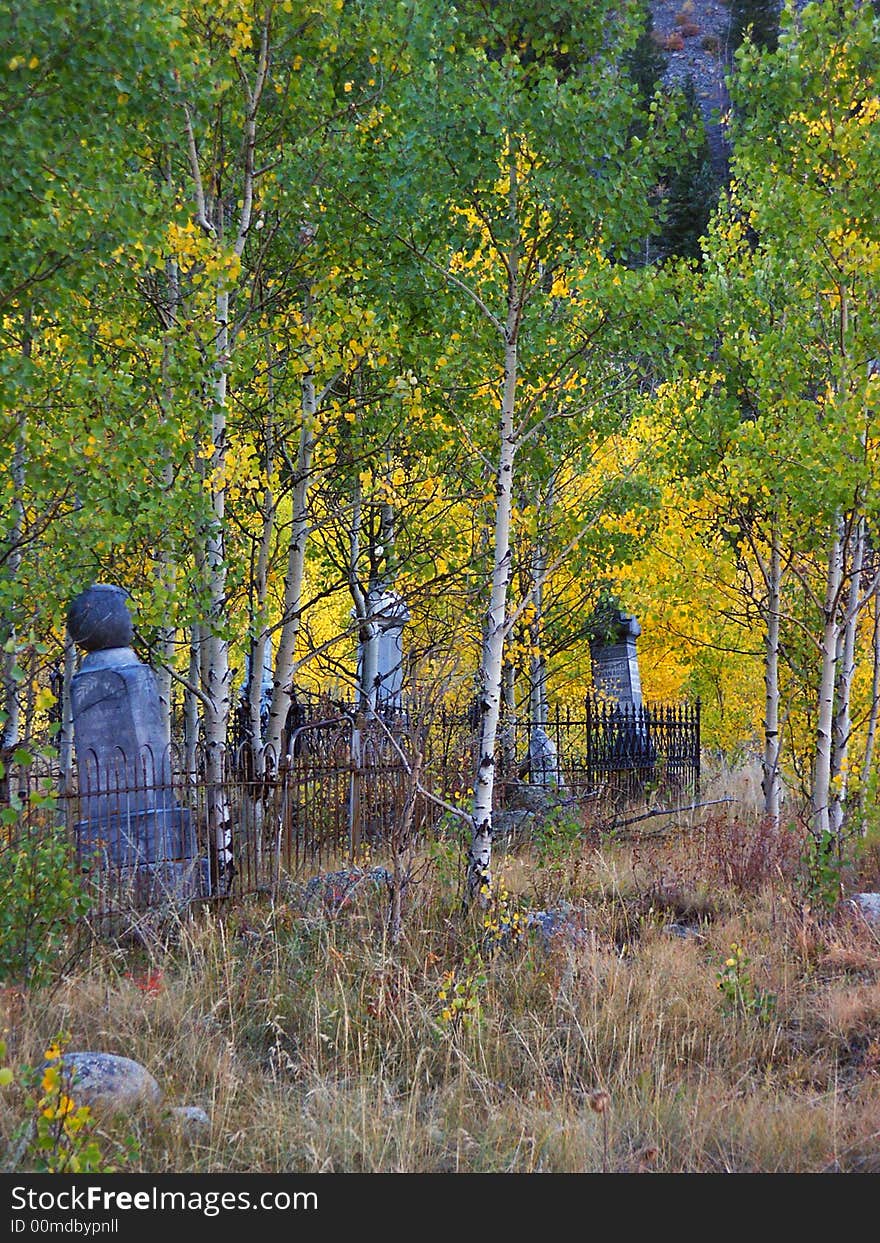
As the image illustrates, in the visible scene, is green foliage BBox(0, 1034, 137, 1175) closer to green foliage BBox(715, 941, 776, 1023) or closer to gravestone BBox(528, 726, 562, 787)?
green foliage BBox(715, 941, 776, 1023)

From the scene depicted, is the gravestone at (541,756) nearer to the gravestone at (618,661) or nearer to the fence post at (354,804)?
the gravestone at (618,661)

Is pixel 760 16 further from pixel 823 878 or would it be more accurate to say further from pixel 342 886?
pixel 342 886

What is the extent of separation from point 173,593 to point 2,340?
13.6 feet

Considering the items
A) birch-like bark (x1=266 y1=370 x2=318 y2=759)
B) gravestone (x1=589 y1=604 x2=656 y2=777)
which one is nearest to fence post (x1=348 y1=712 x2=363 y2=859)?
birch-like bark (x1=266 y1=370 x2=318 y2=759)

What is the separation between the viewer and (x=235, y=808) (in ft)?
26.7

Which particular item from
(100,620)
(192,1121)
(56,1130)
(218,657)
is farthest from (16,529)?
(56,1130)

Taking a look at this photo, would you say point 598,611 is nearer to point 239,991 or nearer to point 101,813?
point 101,813

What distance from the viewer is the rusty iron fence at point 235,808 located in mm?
7000

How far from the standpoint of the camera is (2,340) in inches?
373

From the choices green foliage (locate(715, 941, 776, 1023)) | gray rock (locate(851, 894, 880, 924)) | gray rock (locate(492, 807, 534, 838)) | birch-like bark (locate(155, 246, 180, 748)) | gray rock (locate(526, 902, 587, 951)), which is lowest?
green foliage (locate(715, 941, 776, 1023))

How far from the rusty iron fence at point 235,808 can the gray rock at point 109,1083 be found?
1150 mm

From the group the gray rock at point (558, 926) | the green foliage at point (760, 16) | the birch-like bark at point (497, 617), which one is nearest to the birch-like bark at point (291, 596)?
the birch-like bark at point (497, 617)

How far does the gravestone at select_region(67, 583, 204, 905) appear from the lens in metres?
7.62

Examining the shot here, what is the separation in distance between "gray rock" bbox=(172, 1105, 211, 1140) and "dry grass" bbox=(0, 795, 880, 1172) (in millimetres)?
35
